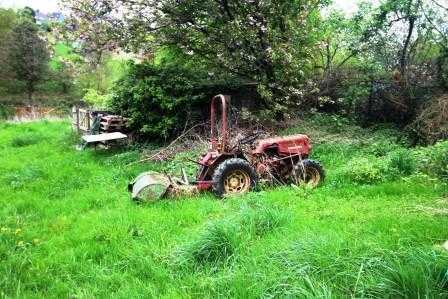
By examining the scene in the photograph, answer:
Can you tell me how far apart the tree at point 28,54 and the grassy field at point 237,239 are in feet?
73.2

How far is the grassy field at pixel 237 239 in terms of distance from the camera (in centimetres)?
382

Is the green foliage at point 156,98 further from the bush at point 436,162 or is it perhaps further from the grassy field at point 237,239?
the bush at point 436,162

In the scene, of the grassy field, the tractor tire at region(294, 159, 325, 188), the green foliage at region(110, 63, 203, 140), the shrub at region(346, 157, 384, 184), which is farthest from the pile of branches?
the green foliage at region(110, 63, 203, 140)

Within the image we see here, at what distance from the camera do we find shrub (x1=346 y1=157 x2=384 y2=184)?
7.69 meters

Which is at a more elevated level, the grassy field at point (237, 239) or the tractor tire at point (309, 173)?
the tractor tire at point (309, 173)

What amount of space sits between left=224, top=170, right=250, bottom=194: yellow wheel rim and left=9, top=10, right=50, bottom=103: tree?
2517 centimetres

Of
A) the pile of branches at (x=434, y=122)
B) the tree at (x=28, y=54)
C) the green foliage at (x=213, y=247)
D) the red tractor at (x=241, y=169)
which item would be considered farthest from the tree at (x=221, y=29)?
the tree at (x=28, y=54)

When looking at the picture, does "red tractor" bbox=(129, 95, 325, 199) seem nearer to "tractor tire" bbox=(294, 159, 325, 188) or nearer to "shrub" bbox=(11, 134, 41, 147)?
"tractor tire" bbox=(294, 159, 325, 188)

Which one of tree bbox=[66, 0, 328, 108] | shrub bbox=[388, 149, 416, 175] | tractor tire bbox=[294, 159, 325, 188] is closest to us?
shrub bbox=[388, 149, 416, 175]

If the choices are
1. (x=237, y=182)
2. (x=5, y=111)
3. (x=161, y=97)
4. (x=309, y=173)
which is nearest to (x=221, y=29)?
(x=161, y=97)

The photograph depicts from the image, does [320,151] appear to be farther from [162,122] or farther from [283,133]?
[162,122]

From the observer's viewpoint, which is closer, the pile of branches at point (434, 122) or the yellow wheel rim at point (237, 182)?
the yellow wheel rim at point (237, 182)

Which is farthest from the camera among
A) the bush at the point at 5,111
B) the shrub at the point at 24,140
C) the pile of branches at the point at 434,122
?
the bush at the point at 5,111

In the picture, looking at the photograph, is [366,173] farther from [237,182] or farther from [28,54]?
[28,54]
